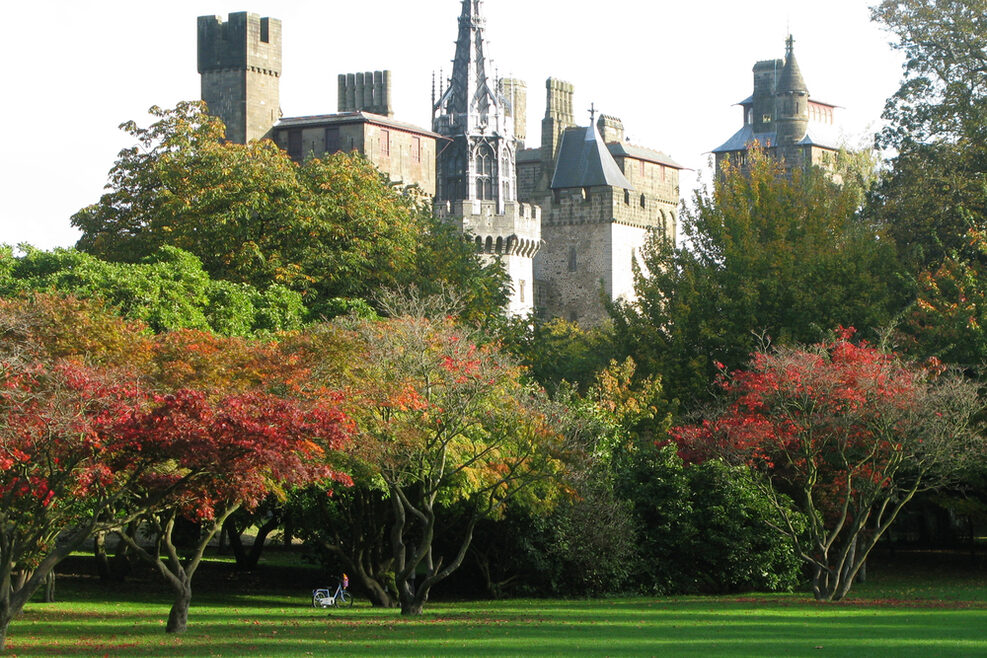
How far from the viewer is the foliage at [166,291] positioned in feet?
109

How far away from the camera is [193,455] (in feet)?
65.6

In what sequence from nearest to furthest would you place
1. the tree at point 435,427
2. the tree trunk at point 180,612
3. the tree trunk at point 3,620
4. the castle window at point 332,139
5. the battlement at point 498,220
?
the tree trunk at point 3,620 < the tree trunk at point 180,612 < the tree at point 435,427 < the castle window at point 332,139 < the battlement at point 498,220

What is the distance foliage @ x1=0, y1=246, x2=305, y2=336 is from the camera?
33.4 metres

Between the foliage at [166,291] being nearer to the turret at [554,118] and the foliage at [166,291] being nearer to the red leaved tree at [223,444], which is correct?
the red leaved tree at [223,444]

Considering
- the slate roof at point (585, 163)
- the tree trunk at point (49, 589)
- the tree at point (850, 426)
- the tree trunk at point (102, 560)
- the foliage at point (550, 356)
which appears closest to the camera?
the tree at point (850, 426)

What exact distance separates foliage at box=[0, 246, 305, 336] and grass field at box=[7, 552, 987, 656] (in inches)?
243

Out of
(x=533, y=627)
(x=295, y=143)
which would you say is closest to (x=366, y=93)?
(x=295, y=143)

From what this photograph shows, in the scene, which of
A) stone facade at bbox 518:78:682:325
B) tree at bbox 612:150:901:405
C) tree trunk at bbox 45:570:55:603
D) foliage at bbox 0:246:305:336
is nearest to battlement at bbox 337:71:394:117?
stone facade at bbox 518:78:682:325

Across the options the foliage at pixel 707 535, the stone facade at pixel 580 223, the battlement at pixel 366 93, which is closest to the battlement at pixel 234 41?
the battlement at pixel 366 93

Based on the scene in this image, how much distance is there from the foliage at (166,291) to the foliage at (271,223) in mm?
2704

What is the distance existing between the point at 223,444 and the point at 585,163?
Result: 66.9 meters

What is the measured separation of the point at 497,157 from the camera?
76312 millimetres

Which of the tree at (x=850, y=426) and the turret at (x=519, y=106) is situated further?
the turret at (x=519, y=106)

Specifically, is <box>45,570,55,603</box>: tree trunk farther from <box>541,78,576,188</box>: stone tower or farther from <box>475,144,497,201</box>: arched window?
<box>541,78,576,188</box>: stone tower
